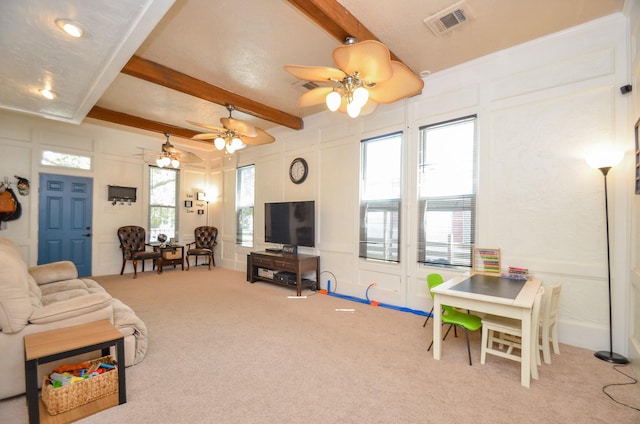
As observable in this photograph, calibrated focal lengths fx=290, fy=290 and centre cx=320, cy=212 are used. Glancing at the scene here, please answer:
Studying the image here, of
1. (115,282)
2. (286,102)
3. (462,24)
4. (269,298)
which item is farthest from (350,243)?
(115,282)

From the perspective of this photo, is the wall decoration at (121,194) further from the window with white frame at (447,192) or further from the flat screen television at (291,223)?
the window with white frame at (447,192)

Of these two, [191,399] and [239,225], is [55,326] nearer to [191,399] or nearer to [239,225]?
[191,399]

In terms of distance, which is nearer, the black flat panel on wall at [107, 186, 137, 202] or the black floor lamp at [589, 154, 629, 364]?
the black floor lamp at [589, 154, 629, 364]

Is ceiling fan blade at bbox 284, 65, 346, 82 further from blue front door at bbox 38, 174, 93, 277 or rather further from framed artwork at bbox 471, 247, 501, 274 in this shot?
blue front door at bbox 38, 174, 93, 277

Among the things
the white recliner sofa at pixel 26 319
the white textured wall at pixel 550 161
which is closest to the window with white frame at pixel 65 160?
the white recliner sofa at pixel 26 319

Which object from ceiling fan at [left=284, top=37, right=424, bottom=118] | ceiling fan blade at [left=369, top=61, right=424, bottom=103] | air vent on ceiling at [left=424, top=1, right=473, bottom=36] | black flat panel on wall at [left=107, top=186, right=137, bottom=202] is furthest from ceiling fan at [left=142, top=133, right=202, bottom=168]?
air vent on ceiling at [left=424, top=1, right=473, bottom=36]

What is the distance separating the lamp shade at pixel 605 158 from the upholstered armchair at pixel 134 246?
7.16 meters

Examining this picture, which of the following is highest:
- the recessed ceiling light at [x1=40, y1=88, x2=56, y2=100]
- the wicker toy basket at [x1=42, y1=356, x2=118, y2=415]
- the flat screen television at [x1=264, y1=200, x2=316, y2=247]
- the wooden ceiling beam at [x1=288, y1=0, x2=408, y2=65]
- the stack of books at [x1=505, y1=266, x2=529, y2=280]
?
the wooden ceiling beam at [x1=288, y1=0, x2=408, y2=65]

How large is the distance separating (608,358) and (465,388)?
1.52 metres

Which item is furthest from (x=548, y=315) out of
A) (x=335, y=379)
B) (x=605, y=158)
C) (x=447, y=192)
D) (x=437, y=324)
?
(x=335, y=379)

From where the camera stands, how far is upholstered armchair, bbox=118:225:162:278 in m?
6.07

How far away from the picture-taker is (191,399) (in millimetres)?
1989

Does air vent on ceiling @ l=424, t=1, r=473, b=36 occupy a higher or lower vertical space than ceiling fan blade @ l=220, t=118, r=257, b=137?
higher

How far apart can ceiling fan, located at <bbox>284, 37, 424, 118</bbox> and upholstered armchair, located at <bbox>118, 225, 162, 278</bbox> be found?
5.35 meters
